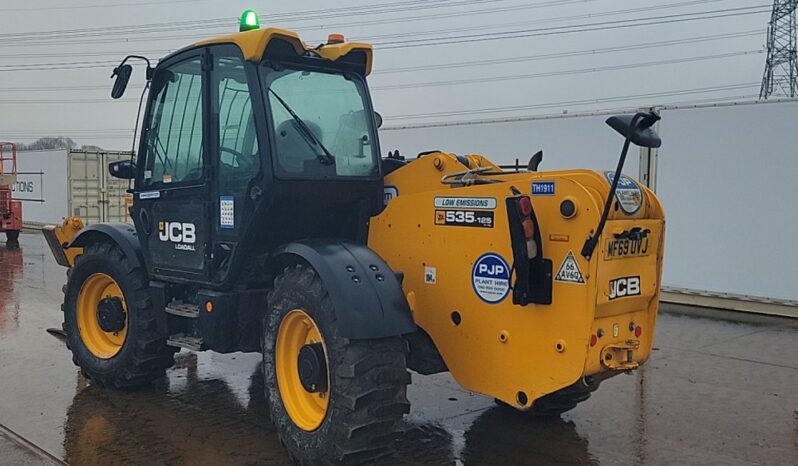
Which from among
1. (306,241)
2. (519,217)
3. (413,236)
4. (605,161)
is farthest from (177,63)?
(605,161)

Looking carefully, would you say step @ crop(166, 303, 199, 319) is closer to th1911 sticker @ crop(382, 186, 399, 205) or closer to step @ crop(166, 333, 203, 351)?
step @ crop(166, 333, 203, 351)

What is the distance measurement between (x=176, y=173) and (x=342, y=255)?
182 cm

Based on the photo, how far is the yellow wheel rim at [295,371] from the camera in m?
4.32

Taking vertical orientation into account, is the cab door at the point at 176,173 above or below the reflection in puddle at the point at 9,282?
above

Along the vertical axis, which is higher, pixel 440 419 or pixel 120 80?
pixel 120 80

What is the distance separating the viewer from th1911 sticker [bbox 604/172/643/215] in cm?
395

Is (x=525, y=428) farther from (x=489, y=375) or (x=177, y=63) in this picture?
(x=177, y=63)

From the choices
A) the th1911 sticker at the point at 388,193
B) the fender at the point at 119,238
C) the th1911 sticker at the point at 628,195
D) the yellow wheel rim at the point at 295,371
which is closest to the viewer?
the th1911 sticker at the point at 628,195

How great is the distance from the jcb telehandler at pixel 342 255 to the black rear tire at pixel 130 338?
2 cm

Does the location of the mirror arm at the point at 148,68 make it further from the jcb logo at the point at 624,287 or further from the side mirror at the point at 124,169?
the jcb logo at the point at 624,287

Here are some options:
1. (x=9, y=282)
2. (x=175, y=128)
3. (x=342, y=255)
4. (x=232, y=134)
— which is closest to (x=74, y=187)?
(x=9, y=282)

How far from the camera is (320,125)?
486cm

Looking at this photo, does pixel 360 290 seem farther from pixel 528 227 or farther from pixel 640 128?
pixel 640 128

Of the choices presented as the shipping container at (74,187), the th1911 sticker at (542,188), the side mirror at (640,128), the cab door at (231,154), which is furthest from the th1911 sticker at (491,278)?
the shipping container at (74,187)
